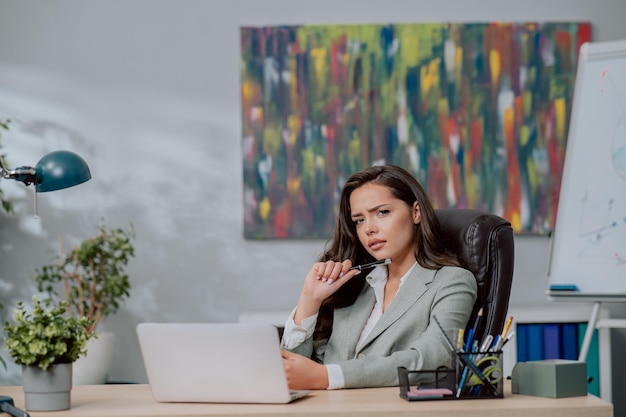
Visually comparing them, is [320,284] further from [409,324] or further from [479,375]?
[479,375]

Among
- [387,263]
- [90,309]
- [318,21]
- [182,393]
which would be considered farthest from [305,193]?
[182,393]

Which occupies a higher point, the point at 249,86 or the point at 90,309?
the point at 249,86

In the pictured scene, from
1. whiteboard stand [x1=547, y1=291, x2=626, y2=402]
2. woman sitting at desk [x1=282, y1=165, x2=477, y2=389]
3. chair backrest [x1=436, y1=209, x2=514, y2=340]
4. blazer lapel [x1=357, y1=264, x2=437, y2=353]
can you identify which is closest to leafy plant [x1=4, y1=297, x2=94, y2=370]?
woman sitting at desk [x1=282, y1=165, x2=477, y2=389]

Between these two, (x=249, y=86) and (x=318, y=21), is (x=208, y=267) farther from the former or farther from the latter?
(x=318, y=21)

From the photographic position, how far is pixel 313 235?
3.67m

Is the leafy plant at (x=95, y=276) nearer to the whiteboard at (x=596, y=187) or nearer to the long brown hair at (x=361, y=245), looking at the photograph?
the long brown hair at (x=361, y=245)

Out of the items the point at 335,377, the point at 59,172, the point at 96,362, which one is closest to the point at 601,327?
the point at 335,377

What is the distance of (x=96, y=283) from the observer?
341cm

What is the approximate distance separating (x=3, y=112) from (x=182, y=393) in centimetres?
238

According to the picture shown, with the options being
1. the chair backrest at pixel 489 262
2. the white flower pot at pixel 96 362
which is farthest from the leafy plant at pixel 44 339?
the white flower pot at pixel 96 362

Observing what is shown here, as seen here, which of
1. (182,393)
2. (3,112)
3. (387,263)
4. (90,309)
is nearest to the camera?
(182,393)

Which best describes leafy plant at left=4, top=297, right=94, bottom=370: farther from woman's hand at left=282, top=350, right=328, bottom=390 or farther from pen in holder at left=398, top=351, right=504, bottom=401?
Answer: pen in holder at left=398, top=351, right=504, bottom=401

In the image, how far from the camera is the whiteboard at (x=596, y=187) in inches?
121

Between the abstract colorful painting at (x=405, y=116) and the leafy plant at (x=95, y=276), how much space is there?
0.55 meters
